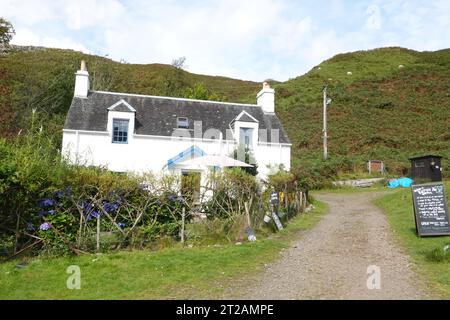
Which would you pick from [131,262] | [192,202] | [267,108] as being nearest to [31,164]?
[131,262]

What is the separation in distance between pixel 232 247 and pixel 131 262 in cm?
270

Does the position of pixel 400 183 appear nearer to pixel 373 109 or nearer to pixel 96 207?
pixel 96 207

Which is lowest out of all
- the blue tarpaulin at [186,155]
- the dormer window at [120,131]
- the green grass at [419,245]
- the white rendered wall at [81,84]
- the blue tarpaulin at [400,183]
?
the green grass at [419,245]

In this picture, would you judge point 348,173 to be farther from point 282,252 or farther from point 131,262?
point 131,262

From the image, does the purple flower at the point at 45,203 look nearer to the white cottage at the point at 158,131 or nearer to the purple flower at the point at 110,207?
the purple flower at the point at 110,207

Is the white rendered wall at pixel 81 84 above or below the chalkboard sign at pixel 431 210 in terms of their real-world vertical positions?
above

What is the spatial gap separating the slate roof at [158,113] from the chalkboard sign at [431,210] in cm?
1167

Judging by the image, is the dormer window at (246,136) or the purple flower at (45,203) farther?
the dormer window at (246,136)

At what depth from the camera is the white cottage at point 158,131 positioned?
20.5 m

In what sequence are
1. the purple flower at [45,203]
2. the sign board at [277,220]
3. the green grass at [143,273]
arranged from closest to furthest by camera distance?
1. the green grass at [143,273]
2. the purple flower at [45,203]
3. the sign board at [277,220]

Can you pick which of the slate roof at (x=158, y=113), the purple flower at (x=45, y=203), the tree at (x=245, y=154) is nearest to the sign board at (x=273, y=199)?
the purple flower at (x=45, y=203)

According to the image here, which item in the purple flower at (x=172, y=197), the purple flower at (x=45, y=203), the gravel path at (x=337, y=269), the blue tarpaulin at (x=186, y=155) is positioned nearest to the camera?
the gravel path at (x=337, y=269)

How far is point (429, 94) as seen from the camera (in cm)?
5091

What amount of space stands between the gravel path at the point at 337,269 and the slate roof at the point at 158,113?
11.0 meters
